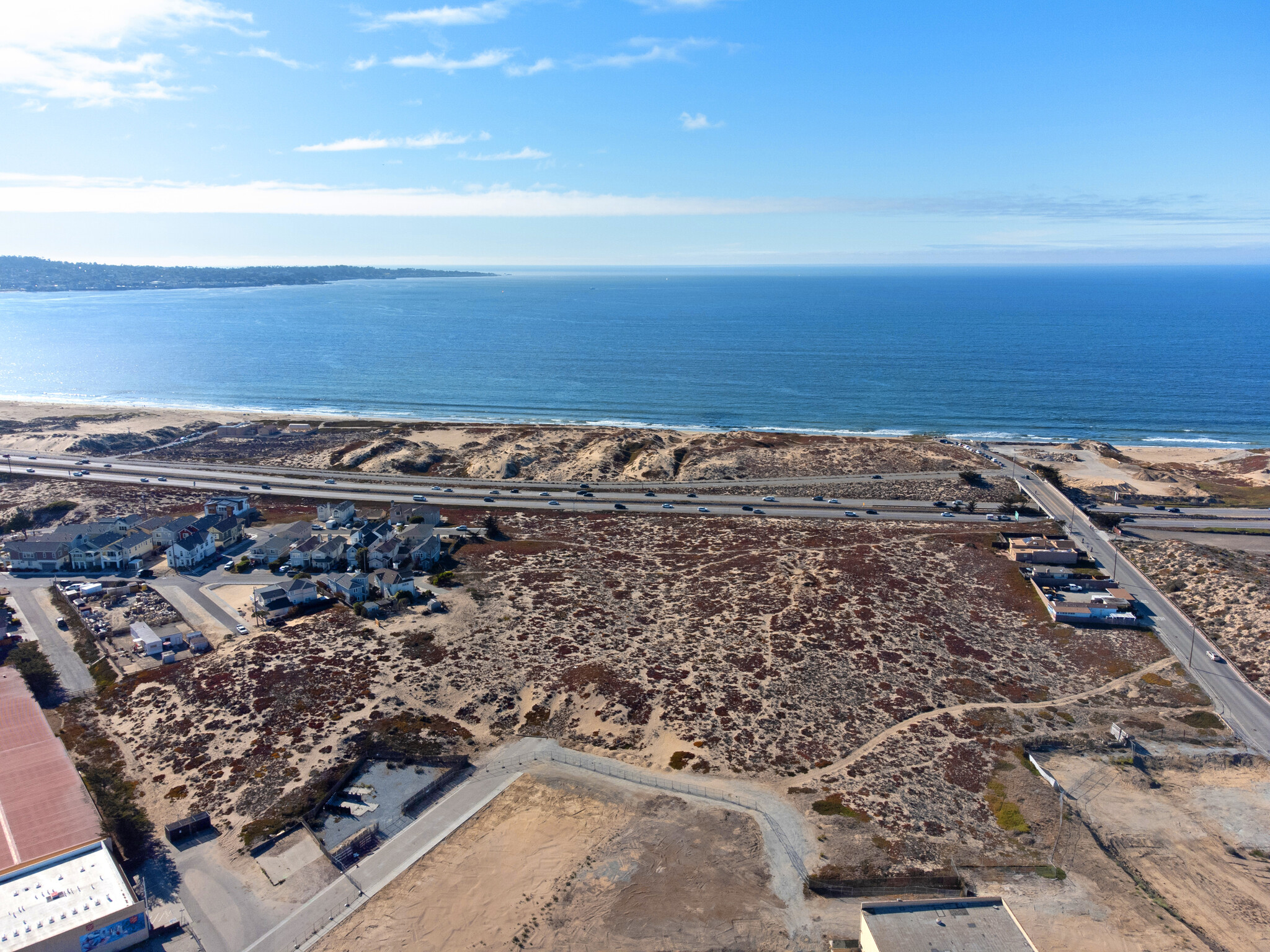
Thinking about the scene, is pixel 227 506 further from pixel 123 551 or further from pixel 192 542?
pixel 123 551

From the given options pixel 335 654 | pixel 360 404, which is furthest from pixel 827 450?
pixel 360 404

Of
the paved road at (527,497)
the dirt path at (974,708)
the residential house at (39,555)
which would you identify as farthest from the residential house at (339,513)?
the dirt path at (974,708)

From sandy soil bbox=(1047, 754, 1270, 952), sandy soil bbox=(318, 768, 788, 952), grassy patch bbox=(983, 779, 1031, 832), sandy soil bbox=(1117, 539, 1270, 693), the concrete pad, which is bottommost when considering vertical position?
sandy soil bbox=(1047, 754, 1270, 952)

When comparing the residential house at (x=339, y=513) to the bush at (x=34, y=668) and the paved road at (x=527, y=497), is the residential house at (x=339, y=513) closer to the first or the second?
the paved road at (x=527, y=497)

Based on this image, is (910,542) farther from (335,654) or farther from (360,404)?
(360,404)

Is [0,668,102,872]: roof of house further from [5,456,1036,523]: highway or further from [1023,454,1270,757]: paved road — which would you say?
[1023,454,1270,757]: paved road

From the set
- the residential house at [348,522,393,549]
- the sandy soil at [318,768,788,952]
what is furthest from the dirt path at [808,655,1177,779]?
the residential house at [348,522,393,549]
